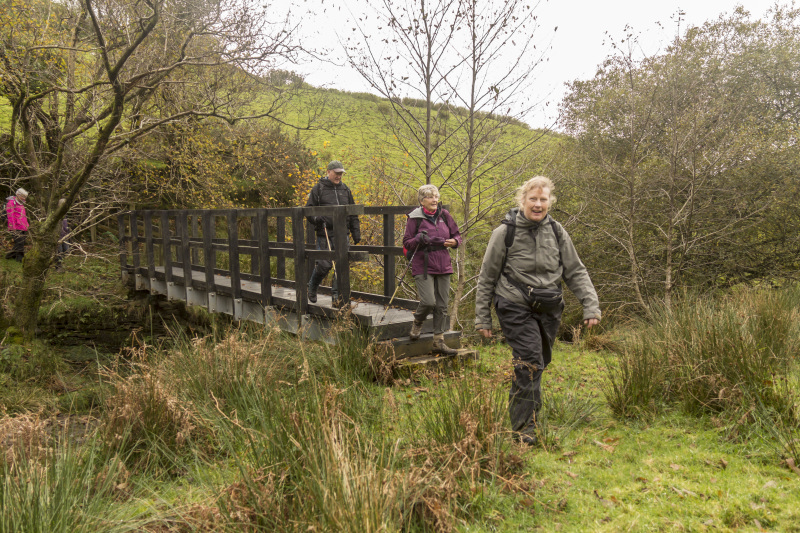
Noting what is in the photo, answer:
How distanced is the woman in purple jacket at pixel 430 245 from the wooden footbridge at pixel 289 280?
54cm

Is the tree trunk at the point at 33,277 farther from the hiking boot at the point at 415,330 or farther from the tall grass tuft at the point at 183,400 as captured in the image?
the hiking boot at the point at 415,330

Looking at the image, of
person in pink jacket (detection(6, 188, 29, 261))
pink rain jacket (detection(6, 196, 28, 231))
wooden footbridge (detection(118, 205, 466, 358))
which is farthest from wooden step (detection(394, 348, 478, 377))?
pink rain jacket (detection(6, 196, 28, 231))

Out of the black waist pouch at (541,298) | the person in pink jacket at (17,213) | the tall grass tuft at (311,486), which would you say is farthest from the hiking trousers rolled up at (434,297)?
the person in pink jacket at (17,213)

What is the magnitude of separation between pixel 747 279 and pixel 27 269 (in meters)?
13.8

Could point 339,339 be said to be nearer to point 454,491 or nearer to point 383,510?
point 454,491

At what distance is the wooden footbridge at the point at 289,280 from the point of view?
5.91 m

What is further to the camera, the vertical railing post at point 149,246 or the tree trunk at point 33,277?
the vertical railing post at point 149,246

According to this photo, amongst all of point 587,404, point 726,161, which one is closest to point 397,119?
point 587,404

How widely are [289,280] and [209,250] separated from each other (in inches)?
72.8

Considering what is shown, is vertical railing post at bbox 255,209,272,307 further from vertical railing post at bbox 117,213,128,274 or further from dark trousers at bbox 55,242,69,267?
vertical railing post at bbox 117,213,128,274

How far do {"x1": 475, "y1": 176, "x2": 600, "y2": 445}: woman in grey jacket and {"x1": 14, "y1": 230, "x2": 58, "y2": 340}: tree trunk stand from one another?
765 cm

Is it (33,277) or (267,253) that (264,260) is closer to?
(267,253)

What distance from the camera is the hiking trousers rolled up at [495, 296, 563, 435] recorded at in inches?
146

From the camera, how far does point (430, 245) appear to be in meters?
5.38
